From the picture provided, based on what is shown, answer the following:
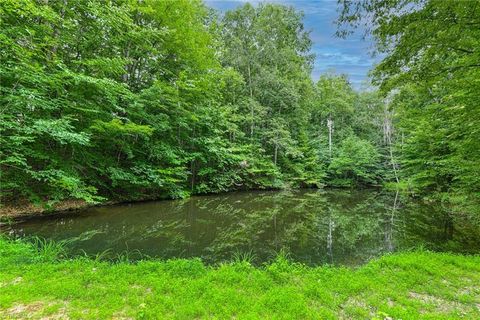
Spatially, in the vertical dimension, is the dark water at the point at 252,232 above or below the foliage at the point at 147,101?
below

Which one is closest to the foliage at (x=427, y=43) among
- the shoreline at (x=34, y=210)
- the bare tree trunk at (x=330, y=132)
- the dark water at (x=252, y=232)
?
the dark water at (x=252, y=232)

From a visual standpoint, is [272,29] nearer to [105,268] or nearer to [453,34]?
[453,34]

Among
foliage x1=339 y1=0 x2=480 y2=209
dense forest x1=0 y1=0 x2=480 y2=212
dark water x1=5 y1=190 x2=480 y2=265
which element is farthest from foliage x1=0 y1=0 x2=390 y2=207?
foliage x1=339 y1=0 x2=480 y2=209

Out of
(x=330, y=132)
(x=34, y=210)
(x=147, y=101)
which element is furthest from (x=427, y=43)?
(x=330, y=132)

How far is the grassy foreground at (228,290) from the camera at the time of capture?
9.83 ft

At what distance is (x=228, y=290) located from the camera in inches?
137

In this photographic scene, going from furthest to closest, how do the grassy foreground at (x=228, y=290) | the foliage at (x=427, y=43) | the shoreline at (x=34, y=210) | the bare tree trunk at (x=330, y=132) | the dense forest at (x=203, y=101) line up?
the bare tree trunk at (x=330, y=132) < the shoreline at (x=34, y=210) < the dense forest at (x=203, y=101) < the foliage at (x=427, y=43) < the grassy foreground at (x=228, y=290)

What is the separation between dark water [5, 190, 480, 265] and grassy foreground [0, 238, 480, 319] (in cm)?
153

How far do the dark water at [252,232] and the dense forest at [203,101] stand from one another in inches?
45.4

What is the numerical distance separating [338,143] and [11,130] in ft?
93.6

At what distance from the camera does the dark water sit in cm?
624

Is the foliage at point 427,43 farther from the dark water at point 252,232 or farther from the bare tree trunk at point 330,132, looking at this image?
the bare tree trunk at point 330,132

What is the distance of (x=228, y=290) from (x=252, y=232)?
4661 millimetres

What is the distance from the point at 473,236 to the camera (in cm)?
792
